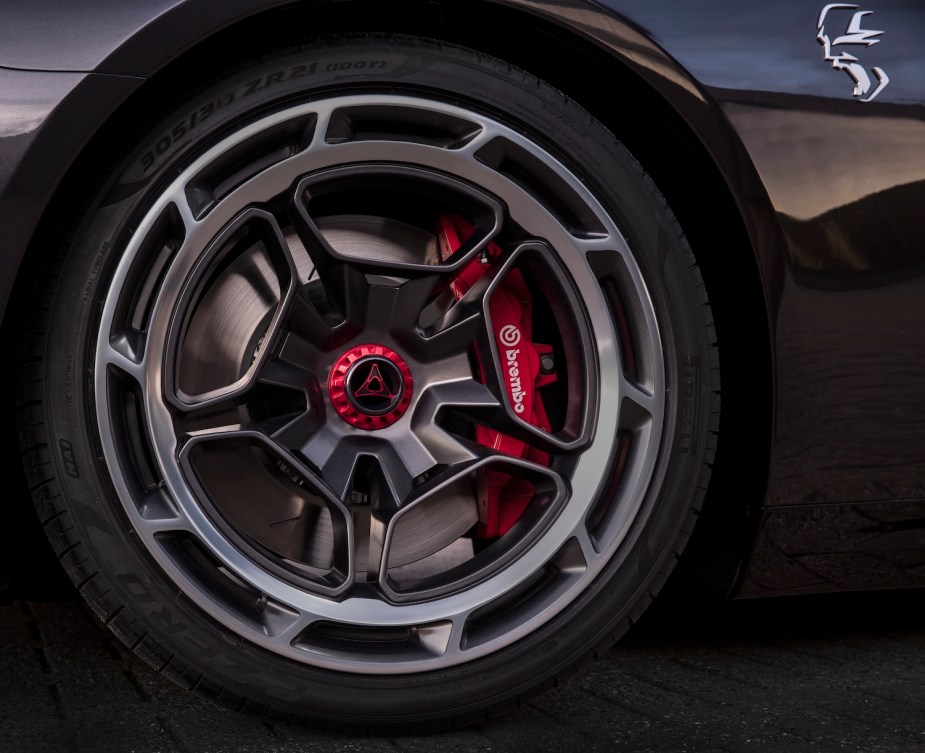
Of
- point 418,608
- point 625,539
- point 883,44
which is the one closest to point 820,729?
point 625,539

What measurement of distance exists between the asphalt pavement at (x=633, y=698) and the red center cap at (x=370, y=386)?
0.44 m

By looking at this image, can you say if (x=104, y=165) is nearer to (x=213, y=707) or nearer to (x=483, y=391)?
(x=483, y=391)

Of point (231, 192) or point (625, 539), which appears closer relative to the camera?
point (231, 192)

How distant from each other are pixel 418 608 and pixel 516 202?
1.89 ft

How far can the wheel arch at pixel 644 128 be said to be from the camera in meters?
1.36

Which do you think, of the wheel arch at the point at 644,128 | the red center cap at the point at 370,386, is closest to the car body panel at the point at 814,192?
the wheel arch at the point at 644,128

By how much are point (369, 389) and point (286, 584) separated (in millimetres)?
288

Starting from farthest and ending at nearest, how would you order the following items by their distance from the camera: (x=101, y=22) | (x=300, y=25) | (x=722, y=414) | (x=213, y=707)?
(x=722, y=414), (x=213, y=707), (x=300, y=25), (x=101, y=22)

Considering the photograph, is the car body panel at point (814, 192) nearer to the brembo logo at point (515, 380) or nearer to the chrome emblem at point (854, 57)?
the chrome emblem at point (854, 57)

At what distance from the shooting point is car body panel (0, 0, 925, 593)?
1.48 meters

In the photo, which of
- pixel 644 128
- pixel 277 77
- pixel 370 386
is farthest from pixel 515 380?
pixel 277 77

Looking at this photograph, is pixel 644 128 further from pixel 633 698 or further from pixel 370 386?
pixel 633 698

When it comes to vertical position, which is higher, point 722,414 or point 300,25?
point 300,25

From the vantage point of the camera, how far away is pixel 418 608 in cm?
145
